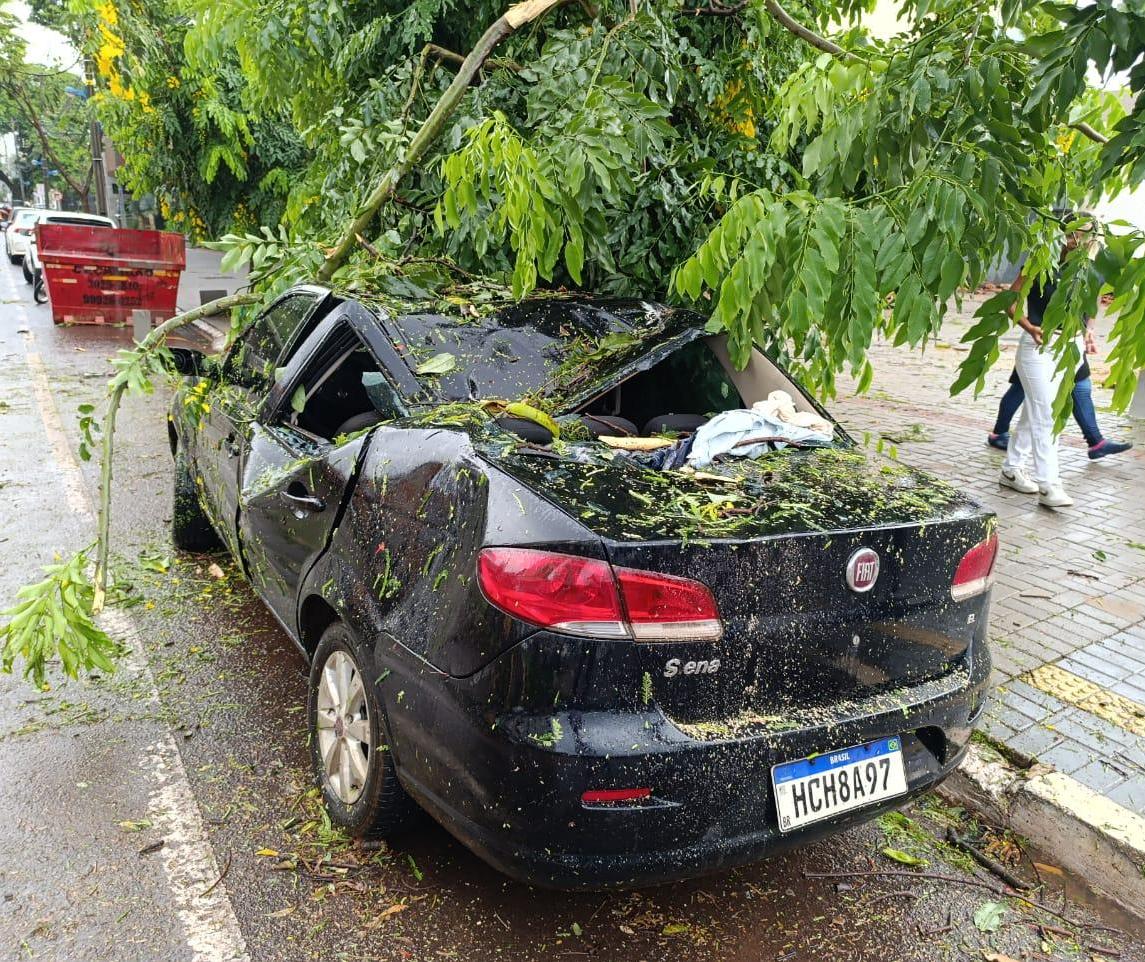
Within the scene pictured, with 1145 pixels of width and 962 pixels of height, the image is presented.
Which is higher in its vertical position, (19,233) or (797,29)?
(797,29)

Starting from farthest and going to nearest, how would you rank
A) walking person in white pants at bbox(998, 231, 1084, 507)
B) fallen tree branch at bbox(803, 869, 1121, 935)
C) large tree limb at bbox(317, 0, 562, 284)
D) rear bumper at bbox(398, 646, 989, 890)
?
walking person in white pants at bbox(998, 231, 1084, 507)
large tree limb at bbox(317, 0, 562, 284)
fallen tree branch at bbox(803, 869, 1121, 935)
rear bumper at bbox(398, 646, 989, 890)

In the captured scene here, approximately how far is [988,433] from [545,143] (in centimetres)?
627

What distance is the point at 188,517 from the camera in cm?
519

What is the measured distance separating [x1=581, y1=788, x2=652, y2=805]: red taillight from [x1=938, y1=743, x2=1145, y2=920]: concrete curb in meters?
1.82

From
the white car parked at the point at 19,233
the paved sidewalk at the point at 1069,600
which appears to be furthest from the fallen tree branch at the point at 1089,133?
the white car parked at the point at 19,233

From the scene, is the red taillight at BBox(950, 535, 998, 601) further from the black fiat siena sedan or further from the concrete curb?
the concrete curb

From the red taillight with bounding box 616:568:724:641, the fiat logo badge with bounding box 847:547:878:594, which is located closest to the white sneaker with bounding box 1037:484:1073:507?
the fiat logo badge with bounding box 847:547:878:594

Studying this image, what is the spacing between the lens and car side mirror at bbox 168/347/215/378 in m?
4.55

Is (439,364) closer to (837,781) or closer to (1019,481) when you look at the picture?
(837,781)

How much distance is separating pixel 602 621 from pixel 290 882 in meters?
1.40

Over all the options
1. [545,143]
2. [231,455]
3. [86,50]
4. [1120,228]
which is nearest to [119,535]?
[231,455]

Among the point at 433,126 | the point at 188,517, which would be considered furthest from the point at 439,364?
the point at 188,517

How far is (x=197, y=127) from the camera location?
44.6ft

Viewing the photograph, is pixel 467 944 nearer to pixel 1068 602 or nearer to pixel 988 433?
pixel 1068 602
